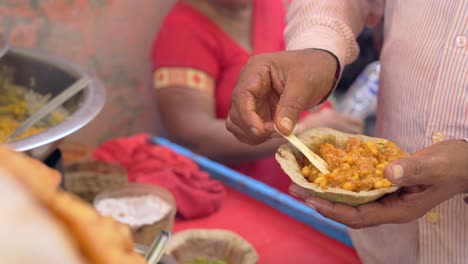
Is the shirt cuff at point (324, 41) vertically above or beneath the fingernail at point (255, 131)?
above

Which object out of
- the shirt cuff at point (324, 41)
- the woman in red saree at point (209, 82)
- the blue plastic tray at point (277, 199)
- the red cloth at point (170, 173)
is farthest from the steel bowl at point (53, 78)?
the woman in red saree at point (209, 82)

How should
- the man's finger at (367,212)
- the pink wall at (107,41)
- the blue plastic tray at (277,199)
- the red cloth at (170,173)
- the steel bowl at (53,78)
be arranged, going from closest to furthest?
the man's finger at (367,212)
the steel bowl at (53,78)
the blue plastic tray at (277,199)
the red cloth at (170,173)
the pink wall at (107,41)

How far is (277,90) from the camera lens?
47.4 inches

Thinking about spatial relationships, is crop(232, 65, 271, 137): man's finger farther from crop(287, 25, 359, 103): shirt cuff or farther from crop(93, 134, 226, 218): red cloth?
crop(93, 134, 226, 218): red cloth

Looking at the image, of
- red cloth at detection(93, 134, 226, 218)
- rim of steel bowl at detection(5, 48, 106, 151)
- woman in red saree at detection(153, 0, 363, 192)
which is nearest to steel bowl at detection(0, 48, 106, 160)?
rim of steel bowl at detection(5, 48, 106, 151)

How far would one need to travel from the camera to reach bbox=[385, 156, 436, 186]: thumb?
891 mm

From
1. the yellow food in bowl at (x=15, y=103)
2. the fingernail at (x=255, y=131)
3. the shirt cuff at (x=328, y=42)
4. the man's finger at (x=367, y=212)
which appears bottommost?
the yellow food in bowl at (x=15, y=103)

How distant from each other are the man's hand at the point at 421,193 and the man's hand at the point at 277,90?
0.17 metres

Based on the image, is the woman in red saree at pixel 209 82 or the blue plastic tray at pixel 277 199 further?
the woman in red saree at pixel 209 82

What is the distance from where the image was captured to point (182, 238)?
4.55 feet

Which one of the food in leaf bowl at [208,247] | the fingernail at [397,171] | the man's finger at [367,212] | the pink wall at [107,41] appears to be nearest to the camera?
the fingernail at [397,171]

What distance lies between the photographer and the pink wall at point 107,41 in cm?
227

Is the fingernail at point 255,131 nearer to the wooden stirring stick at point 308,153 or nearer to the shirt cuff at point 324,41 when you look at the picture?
the wooden stirring stick at point 308,153

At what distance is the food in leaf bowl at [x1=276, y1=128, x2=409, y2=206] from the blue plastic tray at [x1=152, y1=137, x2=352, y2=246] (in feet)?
1.42
